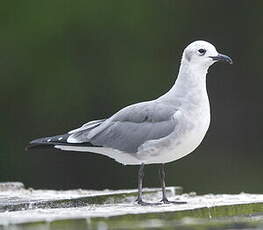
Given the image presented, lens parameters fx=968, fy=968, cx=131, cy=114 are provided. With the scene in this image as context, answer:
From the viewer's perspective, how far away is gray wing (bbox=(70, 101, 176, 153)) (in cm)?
629

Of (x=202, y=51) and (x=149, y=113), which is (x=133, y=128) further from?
(x=202, y=51)

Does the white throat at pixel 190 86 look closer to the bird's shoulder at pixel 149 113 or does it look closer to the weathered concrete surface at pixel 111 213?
the bird's shoulder at pixel 149 113

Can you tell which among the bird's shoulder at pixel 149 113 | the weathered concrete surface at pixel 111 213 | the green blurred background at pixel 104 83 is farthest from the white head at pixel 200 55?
the green blurred background at pixel 104 83

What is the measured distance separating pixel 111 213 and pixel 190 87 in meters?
1.56

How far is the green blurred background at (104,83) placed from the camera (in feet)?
42.9

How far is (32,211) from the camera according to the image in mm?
5707

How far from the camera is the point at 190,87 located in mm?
6453

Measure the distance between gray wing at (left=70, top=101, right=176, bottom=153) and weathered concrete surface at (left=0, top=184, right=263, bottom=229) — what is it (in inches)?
16.2

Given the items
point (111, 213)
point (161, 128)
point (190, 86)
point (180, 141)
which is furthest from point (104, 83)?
point (111, 213)

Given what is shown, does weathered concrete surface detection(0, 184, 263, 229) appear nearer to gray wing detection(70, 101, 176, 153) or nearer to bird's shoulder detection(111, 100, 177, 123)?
gray wing detection(70, 101, 176, 153)

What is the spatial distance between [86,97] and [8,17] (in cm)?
154

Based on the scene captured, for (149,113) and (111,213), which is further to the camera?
(149,113)

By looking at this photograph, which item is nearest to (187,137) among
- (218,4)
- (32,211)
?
(32,211)

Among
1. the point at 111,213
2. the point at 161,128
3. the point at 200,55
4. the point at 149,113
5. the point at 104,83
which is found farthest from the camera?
the point at 104,83
